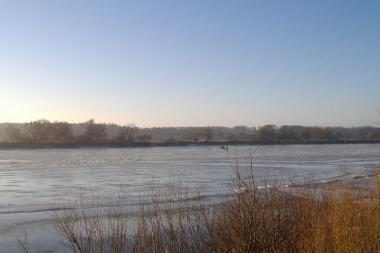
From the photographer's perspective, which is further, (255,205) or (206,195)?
(206,195)

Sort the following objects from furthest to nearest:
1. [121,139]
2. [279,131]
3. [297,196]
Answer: [279,131] < [121,139] < [297,196]

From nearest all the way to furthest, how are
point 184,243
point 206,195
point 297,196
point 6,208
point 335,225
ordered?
point 335,225 → point 184,243 → point 297,196 → point 6,208 → point 206,195

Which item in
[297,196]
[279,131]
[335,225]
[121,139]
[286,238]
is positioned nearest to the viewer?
[335,225]

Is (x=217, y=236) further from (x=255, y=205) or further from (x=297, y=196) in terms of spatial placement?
(x=297, y=196)

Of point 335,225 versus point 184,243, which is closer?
point 335,225

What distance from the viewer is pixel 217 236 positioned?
26.8 ft

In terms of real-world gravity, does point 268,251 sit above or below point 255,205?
below

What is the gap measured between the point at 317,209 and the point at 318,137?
138 m

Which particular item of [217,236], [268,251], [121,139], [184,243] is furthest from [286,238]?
[121,139]

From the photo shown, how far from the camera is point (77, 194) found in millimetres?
20922

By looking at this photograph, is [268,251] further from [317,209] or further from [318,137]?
[318,137]

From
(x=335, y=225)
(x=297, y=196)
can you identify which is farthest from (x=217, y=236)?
(x=297, y=196)

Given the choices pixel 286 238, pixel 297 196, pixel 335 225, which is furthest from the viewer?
pixel 297 196

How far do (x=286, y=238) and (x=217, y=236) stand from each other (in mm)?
991
